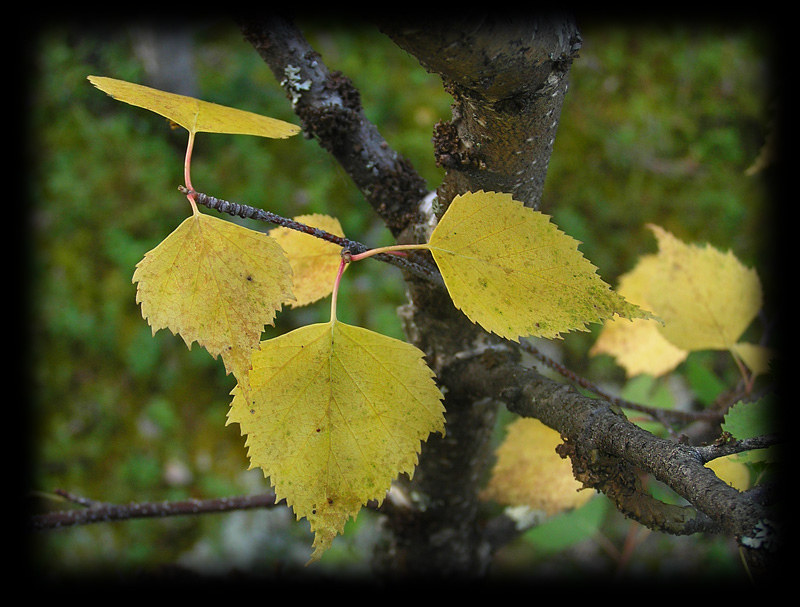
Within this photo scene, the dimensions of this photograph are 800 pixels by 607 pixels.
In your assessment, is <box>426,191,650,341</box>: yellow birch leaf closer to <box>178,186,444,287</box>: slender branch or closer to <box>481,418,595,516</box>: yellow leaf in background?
<box>178,186,444,287</box>: slender branch

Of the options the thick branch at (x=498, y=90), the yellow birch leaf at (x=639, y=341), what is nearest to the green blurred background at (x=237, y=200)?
the yellow birch leaf at (x=639, y=341)

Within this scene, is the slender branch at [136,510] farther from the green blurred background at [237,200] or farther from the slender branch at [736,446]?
the green blurred background at [237,200]

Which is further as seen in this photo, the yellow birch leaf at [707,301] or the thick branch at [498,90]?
the yellow birch leaf at [707,301]

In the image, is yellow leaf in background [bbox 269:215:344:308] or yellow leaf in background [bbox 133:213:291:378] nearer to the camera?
yellow leaf in background [bbox 133:213:291:378]

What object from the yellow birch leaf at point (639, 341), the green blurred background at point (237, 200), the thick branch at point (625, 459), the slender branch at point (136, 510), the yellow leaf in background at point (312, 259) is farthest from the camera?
the green blurred background at point (237, 200)

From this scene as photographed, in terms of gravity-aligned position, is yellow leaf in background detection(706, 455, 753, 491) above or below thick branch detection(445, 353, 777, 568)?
below

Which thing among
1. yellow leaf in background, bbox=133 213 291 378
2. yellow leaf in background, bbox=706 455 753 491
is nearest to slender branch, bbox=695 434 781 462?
yellow leaf in background, bbox=706 455 753 491

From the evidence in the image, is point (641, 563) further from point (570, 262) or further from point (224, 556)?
point (570, 262)

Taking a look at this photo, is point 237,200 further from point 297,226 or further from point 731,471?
point 731,471

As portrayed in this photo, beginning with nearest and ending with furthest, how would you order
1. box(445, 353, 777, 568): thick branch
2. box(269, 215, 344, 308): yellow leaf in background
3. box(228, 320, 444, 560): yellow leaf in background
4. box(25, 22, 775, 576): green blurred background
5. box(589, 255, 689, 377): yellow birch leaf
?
1. box(445, 353, 777, 568): thick branch
2. box(228, 320, 444, 560): yellow leaf in background
3. box(269, 215, 344, 308): yellow leaf in background
4. box(589, 255, 689, 377): yellow birch leaf
5. box(25, 22, 775, 576): green blurred background
